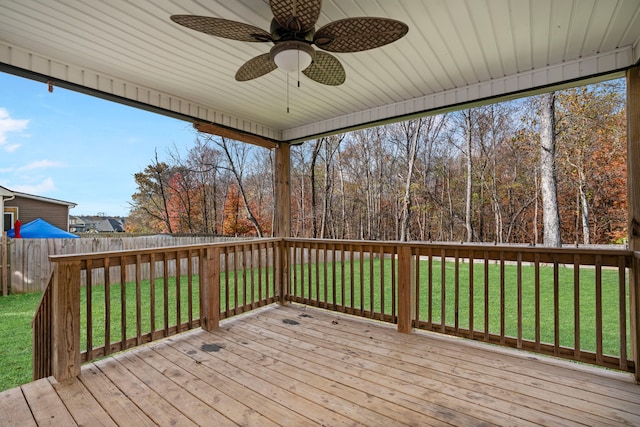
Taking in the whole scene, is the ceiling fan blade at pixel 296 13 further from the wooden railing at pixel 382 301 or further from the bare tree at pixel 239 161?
the bare tree at pixel 239 161

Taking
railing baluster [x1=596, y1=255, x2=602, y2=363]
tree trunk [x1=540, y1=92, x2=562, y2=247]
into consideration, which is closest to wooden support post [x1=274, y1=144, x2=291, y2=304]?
railing baluster [x1=596, y1=255, x2=602, y2=363]

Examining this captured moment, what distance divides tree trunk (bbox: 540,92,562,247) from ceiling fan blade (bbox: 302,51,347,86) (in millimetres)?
6811

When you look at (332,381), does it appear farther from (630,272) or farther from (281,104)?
(281,104)

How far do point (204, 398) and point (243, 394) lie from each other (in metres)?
0.25

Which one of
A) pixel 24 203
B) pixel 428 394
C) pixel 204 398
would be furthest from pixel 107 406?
pixel 24 203

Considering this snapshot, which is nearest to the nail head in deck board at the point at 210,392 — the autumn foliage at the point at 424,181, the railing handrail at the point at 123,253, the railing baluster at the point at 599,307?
the railing handrail at the point at 123,253

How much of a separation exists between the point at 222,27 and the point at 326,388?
8.02 ft

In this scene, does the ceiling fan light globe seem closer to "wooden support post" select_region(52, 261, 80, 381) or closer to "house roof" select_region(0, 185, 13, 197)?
"wooden support post" select_region(52, 261, 80, 381)

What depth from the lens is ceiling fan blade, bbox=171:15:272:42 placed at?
5.57ft

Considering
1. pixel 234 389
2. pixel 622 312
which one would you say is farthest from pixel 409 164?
pixel 234 389

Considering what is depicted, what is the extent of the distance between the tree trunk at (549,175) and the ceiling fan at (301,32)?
698 centimetres

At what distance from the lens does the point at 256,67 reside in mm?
2332

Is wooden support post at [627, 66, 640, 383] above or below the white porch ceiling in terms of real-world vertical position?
below

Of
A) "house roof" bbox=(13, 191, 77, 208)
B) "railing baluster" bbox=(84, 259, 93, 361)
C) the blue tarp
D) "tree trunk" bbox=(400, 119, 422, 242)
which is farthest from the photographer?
"tree trunk" bbox=(400, 119, 422, 242)
